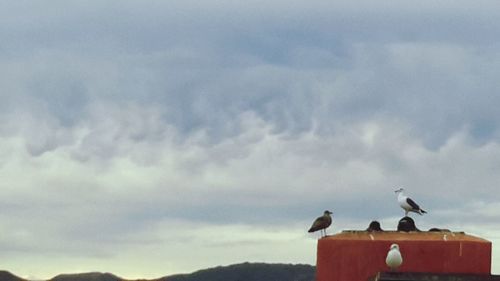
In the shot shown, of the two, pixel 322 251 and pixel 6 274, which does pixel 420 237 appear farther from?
pixel 6 274

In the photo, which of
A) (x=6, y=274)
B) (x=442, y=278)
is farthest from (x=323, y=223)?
(x=6, y=274)

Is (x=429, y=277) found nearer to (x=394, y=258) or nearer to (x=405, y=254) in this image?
(x=394, y=258)

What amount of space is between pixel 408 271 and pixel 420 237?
60.2 inches

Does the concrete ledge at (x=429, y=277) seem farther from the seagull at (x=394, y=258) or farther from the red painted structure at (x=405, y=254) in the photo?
the red painted structure at (x=405, y=254)

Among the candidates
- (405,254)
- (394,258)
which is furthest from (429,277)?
(405,254)

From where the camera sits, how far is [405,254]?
1564 inches

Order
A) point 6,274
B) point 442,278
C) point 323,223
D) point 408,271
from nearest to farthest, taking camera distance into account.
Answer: point 442,278, point 408,271, point 323,223, point 6,274

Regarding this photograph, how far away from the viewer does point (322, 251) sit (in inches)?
1602

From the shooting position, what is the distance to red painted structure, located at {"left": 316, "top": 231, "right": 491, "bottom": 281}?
3938 cm

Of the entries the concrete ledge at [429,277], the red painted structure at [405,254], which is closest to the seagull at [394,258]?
the concrete ledge at [429,277]

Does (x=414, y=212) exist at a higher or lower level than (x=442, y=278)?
higher

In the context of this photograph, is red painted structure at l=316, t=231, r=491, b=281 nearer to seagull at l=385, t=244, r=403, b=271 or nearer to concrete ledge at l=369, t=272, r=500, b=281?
seagull at l=385, t=244, r=403, b=271

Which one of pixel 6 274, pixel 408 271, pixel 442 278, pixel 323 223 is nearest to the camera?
pixel 442 278

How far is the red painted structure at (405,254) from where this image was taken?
39375mm
